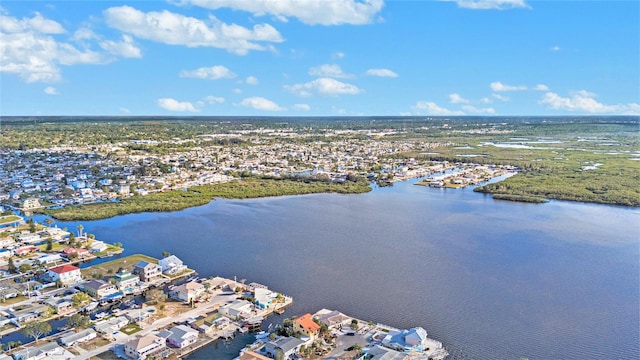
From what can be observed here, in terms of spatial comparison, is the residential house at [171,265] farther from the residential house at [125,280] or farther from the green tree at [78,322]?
the green tree at [78,322]

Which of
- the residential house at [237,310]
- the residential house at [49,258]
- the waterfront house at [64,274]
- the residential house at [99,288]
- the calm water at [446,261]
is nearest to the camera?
the calm water at [446,261]

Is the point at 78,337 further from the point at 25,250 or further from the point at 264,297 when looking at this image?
the point at 25,250

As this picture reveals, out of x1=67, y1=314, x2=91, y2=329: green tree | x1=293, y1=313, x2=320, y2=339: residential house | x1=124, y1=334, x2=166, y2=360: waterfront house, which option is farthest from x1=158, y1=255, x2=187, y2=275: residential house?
x1=293, y1=313, x2=320, y2=339: residential house

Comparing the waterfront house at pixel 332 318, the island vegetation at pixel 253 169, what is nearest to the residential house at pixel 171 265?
the waterfront house at pixel 332 318

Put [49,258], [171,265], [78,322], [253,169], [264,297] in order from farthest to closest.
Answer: [253,169], [49,258], [171,265], [264,297], [78,322]

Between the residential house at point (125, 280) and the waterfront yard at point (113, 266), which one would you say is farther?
the waterfront yard at point (113, 266)

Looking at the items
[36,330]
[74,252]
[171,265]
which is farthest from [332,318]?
[74,252]
